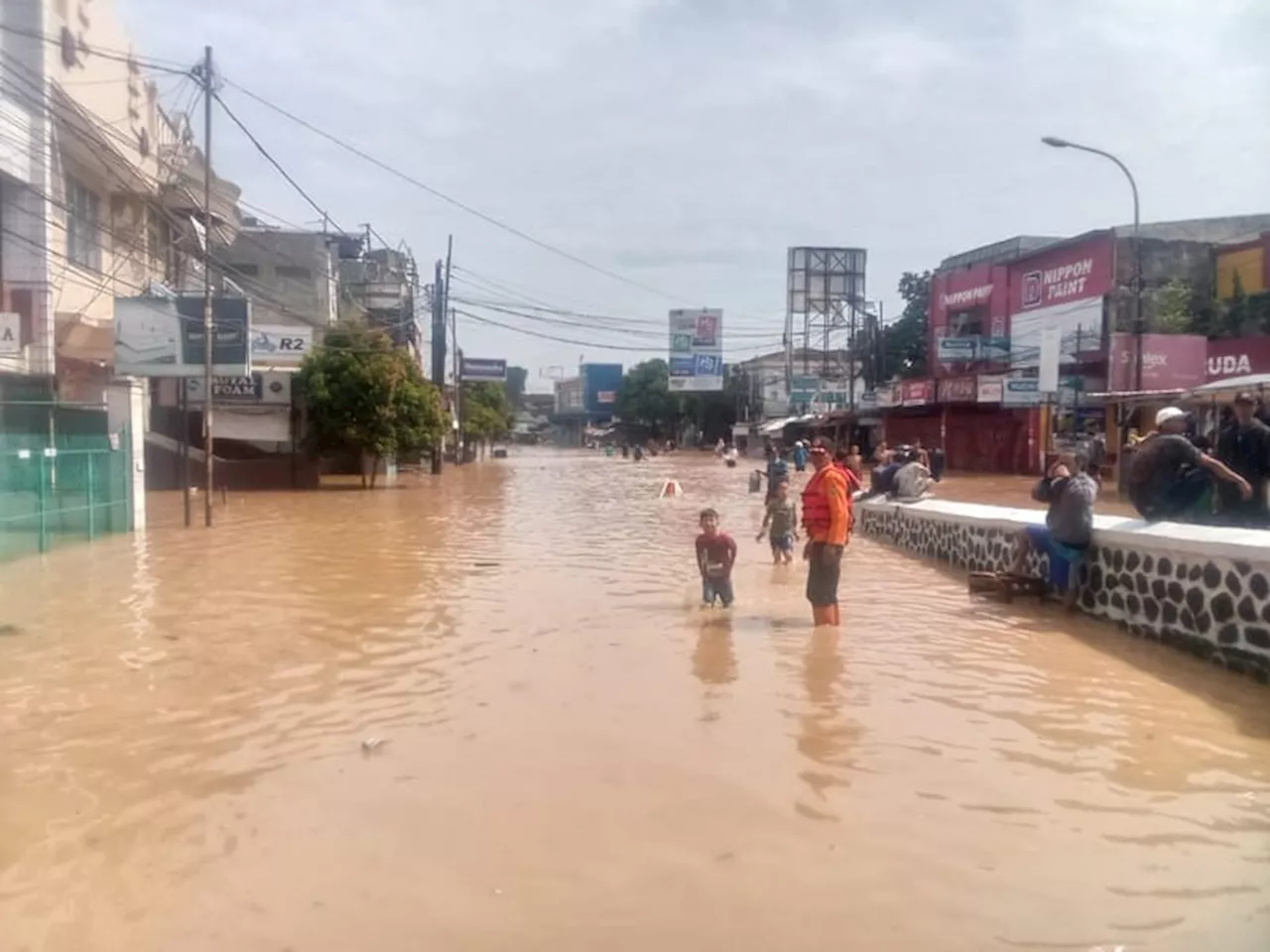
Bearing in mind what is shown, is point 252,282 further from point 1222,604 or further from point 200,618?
point 1222,604

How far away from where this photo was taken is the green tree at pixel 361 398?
1391 inches

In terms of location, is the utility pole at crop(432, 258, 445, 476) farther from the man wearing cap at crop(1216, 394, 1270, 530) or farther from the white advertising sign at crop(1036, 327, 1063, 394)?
the man wearing cap at crop(1216, 394, 1270, 530)

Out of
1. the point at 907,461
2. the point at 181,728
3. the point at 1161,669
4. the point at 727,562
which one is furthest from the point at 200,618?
the point at 907,461

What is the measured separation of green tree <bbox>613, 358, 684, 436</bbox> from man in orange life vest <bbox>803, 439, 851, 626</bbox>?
97763mm

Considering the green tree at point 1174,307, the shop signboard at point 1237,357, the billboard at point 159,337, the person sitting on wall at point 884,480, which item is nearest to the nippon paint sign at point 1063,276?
the green tree at point 1174,307

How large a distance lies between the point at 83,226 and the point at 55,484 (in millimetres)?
12003

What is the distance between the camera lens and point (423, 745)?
7137 millimetres

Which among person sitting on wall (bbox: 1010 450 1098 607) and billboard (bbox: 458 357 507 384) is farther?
billboard (bbox: 458 357 507 384)

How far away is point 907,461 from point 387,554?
371 inches

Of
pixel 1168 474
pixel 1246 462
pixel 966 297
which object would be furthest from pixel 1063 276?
pixel 1168 474

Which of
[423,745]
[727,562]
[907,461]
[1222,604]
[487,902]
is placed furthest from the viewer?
[907,461]

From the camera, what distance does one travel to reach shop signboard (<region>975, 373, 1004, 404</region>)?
41.9 meters

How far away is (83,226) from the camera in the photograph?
27891 millimetres

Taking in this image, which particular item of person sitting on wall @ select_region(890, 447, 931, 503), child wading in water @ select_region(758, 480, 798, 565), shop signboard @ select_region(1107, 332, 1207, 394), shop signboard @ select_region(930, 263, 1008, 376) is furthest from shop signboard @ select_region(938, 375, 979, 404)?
child wading in water @ select_region(758, 480, 798, 565)
